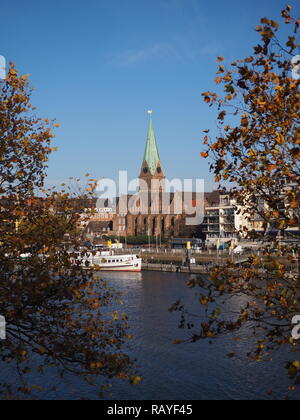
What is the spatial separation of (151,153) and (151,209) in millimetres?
18889

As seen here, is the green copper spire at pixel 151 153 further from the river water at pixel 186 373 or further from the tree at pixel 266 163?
the tree at pixel 266 163

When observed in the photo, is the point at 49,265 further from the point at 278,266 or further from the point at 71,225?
the point at 278,266

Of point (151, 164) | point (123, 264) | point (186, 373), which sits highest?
point (151, 164)

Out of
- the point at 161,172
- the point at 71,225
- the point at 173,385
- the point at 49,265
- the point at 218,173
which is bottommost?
the point at 173,385

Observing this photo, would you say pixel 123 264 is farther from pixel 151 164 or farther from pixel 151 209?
pixel 151 164

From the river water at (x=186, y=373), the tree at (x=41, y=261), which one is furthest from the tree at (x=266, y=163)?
the river water at (x=186, y=373)

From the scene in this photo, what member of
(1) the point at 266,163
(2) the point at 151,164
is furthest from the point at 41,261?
(2) the point at 151,164

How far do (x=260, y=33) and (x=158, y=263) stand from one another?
7882cm

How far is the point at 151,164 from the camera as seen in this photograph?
14488cm

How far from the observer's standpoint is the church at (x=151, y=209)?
4914 inches

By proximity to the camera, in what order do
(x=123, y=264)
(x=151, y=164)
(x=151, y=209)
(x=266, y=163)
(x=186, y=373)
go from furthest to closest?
(x=151, y=164) < (x=151, y=209) < (x=123, y=264) < (x=186, y=373) < (x=266, y=163)

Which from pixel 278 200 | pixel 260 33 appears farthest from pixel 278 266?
pixel 260 33
